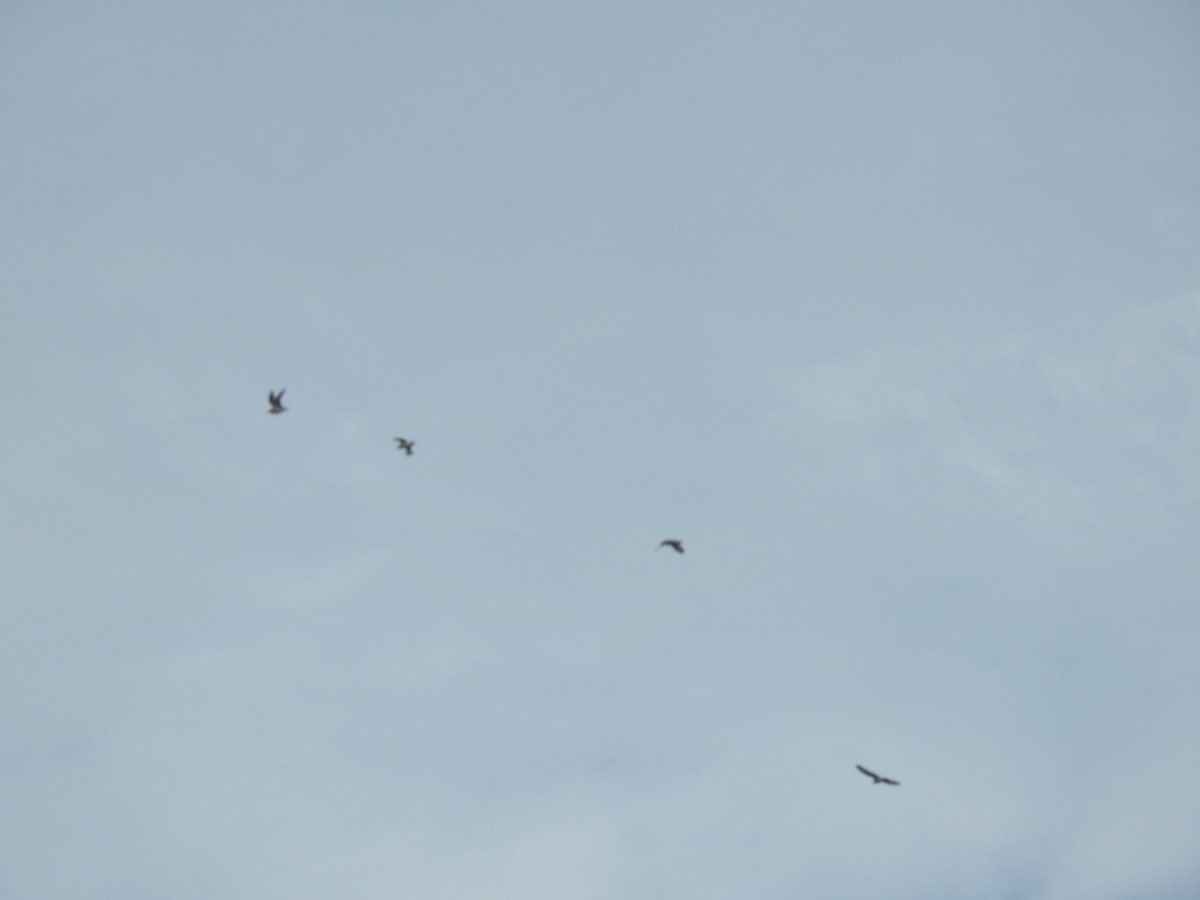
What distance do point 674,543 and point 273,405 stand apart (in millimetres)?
40850

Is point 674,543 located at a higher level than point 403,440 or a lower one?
lower

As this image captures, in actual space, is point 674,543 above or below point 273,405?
below

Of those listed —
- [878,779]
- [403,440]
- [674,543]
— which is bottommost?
[878,779]

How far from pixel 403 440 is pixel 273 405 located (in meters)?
12.9

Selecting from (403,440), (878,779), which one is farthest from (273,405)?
(878,779)

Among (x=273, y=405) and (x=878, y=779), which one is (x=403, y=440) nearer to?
(x=273, y=405)

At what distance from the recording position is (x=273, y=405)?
12650 centimetres

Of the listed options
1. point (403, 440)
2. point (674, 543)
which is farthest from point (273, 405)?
point (674, 543)

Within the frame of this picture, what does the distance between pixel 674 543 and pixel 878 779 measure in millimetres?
29031

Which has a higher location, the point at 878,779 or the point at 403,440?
the point at 403,440

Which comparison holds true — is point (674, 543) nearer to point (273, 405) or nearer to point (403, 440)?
point (403, 440)

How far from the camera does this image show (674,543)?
12294cm

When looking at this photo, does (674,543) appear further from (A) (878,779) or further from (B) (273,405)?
(B) (273,405)

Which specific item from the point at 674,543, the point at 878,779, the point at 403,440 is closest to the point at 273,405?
the point at 403,440
